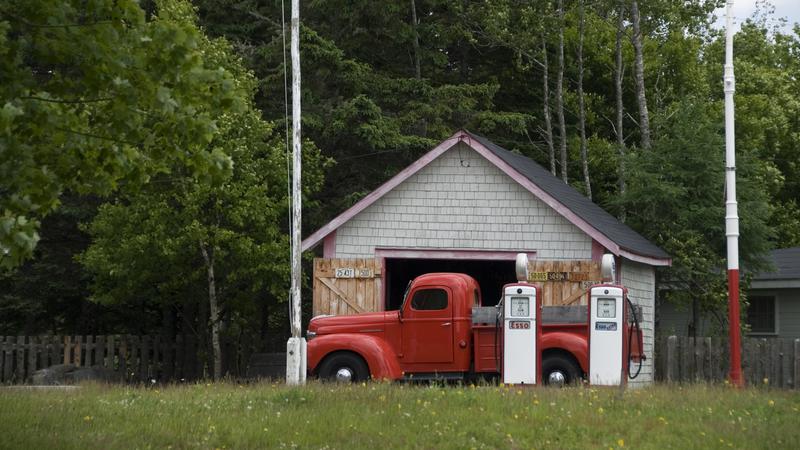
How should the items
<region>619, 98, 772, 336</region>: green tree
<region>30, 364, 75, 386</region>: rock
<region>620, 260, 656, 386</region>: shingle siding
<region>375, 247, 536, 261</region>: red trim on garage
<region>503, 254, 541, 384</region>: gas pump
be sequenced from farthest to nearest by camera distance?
<region>619, 98, 772, 336</region>: green tree < <region>30, 364, 75, 386</region>: rock < <region>375, 247, 536, 261</region>: red trim on garage < <region>620, 260, 656, 386</region>: shingle siding < <region>503, 254, 541, 384</region>: gas pump

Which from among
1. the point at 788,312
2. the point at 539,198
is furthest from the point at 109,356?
the point at 788,312

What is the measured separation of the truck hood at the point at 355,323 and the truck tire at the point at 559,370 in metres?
2.63

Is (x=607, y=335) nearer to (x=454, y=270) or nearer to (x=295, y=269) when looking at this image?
(x=295, y=269)

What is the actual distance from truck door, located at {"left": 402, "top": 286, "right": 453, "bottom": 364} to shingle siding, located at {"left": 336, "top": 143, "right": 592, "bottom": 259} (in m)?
4.49

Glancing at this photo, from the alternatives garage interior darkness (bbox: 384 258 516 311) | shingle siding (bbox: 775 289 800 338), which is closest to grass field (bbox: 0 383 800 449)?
garage interior darkness (bbox: 384 258 516 311)

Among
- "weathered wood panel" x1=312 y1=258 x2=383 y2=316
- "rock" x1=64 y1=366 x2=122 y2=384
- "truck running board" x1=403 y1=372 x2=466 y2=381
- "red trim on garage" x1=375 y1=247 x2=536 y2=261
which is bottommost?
"rock" x1=64 y1=366 x2=122 y2=384

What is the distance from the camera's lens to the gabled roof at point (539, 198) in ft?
73.9

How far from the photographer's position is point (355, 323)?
63.7 ft

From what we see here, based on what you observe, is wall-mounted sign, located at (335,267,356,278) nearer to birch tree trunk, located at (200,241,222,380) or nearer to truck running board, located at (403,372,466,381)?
birch tree trunk, located at (200,241,222,380)

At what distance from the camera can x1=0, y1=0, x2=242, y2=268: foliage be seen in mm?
10219

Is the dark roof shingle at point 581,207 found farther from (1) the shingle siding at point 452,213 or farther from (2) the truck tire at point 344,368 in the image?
(2) the truck tire at point 344,368

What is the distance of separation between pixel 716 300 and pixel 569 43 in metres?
16.3

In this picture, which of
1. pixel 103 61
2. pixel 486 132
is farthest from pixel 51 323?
pixel 103 61

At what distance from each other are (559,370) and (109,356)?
44.1 ft
